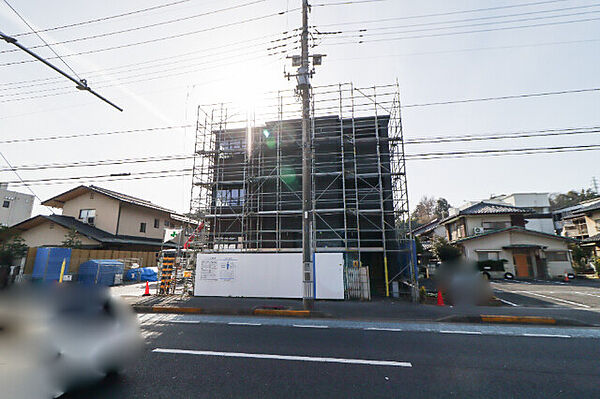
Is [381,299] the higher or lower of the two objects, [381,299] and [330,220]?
the lower

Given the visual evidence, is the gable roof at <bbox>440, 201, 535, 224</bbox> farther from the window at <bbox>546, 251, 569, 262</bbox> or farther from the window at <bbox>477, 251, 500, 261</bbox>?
the window at <bbox>546, 251, 569, 262</bbox>

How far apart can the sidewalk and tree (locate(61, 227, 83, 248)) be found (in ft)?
40.0

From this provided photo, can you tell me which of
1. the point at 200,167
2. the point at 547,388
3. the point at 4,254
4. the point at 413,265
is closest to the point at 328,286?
the point at 413,265

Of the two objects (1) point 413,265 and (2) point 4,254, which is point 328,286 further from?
(2) point 4,254

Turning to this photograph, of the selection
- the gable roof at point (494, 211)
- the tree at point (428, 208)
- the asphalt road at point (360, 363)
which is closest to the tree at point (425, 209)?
the tree at point (428, 208)

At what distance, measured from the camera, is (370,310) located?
9.37 meters

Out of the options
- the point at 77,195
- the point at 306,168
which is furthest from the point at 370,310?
the point at 77,195

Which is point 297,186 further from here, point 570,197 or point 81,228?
point 570,197

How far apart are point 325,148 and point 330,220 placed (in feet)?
15.7

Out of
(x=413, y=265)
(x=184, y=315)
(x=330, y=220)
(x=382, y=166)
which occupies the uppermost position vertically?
(x=382, y=166)

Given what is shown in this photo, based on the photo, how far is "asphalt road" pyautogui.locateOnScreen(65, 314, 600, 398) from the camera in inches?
141

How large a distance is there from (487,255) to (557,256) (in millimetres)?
5712

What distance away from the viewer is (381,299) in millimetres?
11656

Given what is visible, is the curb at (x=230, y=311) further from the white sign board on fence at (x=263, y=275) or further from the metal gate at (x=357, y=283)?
the metal gate at (x=357, y=283)
